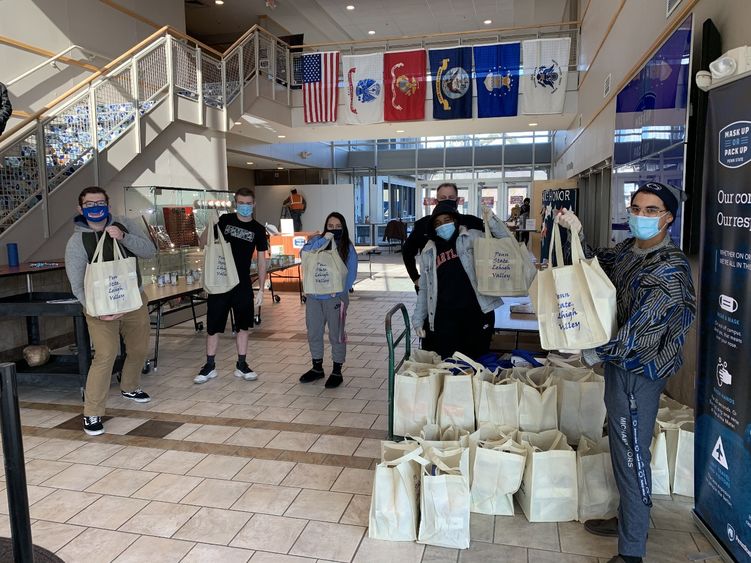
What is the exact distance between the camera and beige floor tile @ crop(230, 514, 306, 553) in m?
2.56

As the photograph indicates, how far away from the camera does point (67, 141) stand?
684cm

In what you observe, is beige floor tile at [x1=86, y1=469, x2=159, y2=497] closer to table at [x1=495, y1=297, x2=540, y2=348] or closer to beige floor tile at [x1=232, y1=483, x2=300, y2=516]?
beige floor tile at [x1=232, y1=483, x2=300, y2=516]

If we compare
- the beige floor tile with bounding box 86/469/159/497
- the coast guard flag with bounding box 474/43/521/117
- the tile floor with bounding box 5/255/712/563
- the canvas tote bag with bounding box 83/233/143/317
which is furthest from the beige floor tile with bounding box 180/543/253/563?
the coast guard flag with bounding box 474/43/521/117

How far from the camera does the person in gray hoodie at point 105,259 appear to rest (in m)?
3.77

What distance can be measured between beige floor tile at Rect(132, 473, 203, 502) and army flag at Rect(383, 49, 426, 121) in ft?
28.9

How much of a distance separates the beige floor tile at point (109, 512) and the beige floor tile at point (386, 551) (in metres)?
1.24

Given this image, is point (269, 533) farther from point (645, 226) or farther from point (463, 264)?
point (645, 226)

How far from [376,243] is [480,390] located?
1764cm

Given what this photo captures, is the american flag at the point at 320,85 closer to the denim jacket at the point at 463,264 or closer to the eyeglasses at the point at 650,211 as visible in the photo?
the denim jacket at the point at 463,264

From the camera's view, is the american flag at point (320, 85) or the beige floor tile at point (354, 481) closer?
the beige floor tile at point (354, 481)

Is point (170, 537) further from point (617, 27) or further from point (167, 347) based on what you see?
point (617, 27)

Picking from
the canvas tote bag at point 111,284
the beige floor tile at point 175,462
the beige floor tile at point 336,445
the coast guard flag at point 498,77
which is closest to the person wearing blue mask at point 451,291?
the beige floor tile at point 336,445

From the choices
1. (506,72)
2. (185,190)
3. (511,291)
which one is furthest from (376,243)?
(511,291)

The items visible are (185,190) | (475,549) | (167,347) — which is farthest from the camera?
(185,190)
